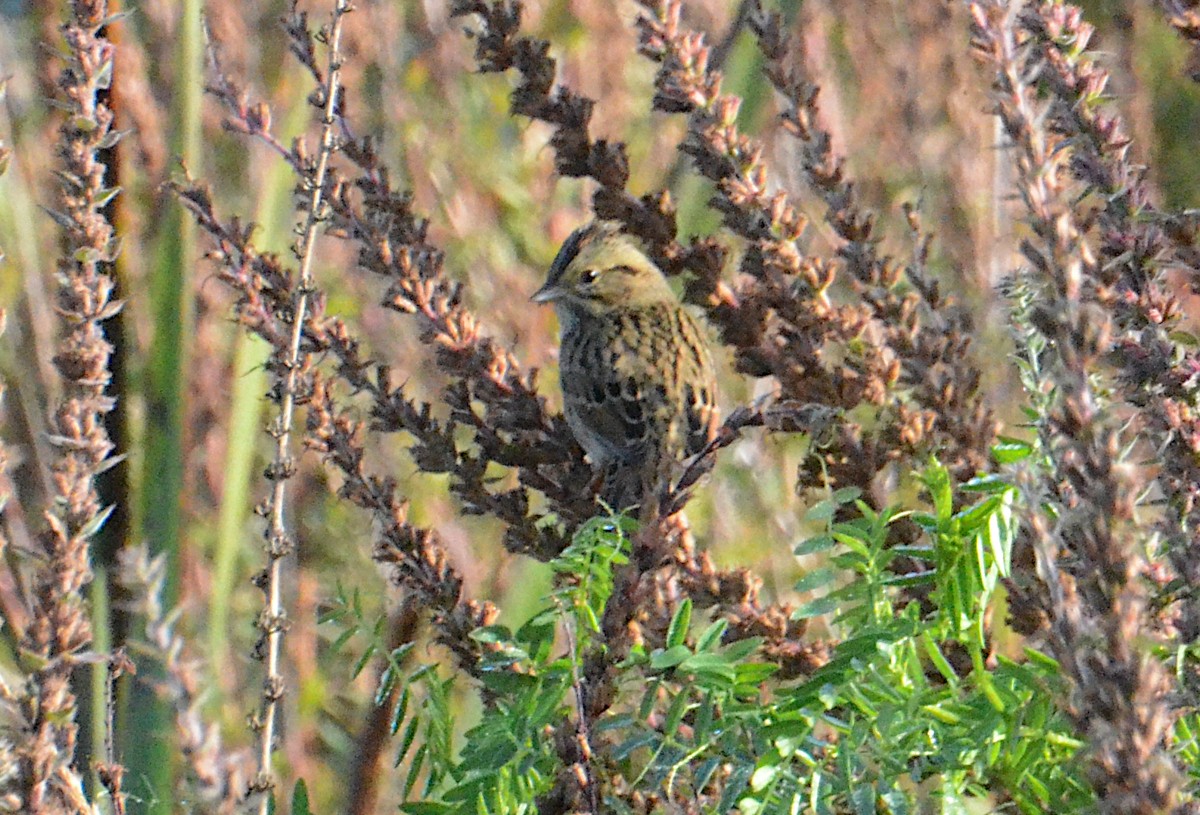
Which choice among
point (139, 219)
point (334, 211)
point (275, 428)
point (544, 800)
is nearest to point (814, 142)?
point (334, 211)

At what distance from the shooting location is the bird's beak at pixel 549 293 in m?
3.85

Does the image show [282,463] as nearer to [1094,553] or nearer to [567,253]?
[1094,553]

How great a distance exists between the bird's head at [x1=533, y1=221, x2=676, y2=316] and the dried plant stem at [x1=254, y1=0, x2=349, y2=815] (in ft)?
6.03

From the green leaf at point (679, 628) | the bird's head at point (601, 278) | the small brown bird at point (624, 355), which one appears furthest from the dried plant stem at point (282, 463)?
the bird's head at point (601, 278)

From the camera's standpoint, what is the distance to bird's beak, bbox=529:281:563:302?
3.85 m

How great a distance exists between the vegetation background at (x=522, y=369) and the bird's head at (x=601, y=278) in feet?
0.84

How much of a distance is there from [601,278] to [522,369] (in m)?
0.64

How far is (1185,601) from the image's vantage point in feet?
4.48

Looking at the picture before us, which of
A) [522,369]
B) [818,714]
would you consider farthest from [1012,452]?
[522,369]

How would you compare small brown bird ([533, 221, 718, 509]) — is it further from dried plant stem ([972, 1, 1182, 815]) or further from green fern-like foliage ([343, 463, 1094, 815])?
dried plant stem ([972, 1, 1182, 815])

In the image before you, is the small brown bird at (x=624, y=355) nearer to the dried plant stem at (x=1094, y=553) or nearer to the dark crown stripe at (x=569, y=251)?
the dark crown stripe at (x=569, y=251)

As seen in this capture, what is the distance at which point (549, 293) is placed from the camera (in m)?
3.87

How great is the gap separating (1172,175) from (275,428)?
431 cm

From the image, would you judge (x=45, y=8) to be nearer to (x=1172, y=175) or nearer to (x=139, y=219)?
(x=139, y=219)
